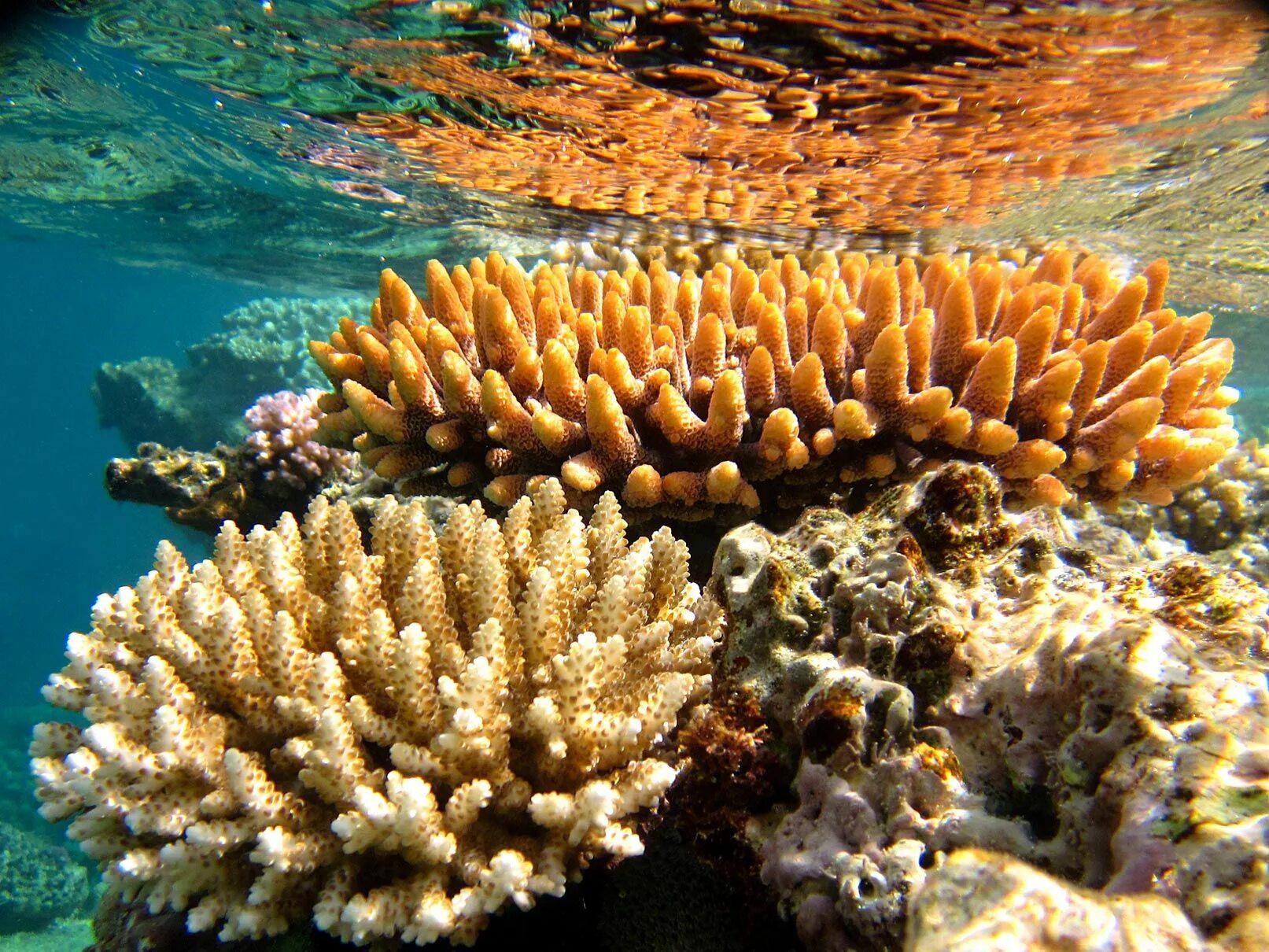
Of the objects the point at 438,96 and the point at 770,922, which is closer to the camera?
the point at 770,922

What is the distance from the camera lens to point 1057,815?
144 centimetres

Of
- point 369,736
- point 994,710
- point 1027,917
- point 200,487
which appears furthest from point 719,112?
point 1027,917

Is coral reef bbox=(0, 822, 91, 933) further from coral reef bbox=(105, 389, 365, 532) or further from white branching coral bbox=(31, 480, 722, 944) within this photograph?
white branching coral bbox=(31, 480, 722, 944)

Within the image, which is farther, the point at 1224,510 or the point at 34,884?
the point at 34,884

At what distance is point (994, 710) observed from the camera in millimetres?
1673

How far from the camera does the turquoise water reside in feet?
24.0

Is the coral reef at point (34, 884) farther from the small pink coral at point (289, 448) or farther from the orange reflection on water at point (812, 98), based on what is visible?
the orange reflection on water at point (812, 98)

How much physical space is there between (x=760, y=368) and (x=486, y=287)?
1.58 metres

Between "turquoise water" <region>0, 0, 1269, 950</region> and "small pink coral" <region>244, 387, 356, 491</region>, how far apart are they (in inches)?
152

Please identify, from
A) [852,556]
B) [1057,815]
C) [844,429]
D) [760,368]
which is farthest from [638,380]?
[1057,815]

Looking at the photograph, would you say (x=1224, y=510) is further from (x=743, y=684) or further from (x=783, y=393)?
(x=743, y=684)

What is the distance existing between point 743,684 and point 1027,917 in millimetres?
1123

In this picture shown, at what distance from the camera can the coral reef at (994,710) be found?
119 centimetres

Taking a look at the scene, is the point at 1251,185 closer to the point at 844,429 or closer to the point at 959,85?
the point at 959,85
